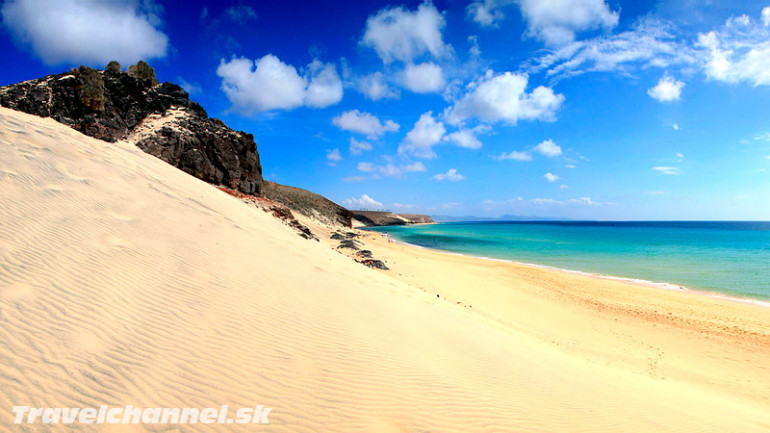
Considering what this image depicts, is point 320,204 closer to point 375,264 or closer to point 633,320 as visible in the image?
point 375,264

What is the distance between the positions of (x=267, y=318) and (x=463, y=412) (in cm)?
313

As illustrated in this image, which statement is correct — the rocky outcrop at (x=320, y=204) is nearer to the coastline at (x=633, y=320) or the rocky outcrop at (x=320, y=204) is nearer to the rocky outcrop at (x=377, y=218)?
the coastline at (x=633, y=320)

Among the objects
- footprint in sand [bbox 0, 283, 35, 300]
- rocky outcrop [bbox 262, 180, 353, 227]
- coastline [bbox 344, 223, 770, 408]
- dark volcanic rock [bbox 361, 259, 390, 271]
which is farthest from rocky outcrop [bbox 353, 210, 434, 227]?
footprint in sand [bbox 0, 283, 35, 300]

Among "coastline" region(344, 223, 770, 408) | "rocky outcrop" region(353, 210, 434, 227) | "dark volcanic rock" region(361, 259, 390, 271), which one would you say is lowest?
"coastline" region(344, 223, 770, 408)

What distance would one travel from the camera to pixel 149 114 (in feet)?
77.3

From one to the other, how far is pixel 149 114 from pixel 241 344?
89.7 ft

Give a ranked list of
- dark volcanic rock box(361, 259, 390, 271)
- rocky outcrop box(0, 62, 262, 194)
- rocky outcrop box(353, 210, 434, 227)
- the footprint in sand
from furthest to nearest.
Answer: rocky outcrop box(353, 210, 434, 227)
rocky outcrop box(0, 62, 262, 194)
dark volcanic rock box(361, 259, 390, 271)
the footprint in sand

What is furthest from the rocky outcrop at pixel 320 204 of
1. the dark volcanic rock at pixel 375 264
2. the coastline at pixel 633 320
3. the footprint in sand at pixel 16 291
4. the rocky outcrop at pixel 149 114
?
the footprint in sand at pixel 16 291

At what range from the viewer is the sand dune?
3174 mm

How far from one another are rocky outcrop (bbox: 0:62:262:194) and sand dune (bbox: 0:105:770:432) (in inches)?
582

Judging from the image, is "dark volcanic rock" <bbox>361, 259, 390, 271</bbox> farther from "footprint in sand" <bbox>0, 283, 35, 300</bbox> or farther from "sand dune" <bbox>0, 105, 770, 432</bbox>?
"footprint in sand" <bbox>0, 283, 35, 300</bbox>

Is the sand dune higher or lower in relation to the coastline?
higher

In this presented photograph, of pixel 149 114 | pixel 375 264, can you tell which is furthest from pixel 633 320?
pixel 149 114

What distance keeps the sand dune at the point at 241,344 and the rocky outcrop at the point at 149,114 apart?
582 inches
